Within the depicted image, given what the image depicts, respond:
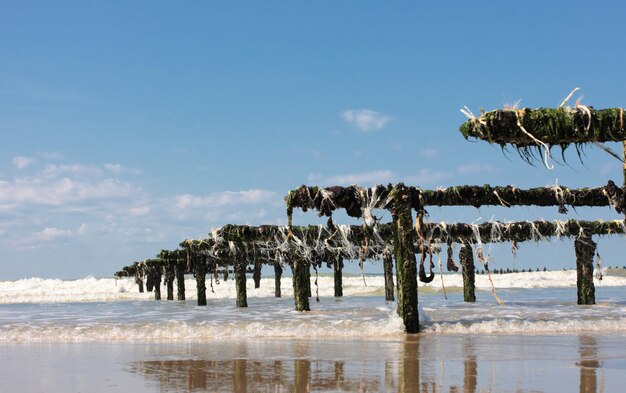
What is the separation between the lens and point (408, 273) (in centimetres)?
1299

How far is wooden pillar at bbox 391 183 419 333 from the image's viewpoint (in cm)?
1298

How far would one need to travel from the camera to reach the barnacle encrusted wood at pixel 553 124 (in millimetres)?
8352

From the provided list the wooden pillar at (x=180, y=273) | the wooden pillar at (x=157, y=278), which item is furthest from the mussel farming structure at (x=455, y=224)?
the wooden pillar at (x=157, y=278)

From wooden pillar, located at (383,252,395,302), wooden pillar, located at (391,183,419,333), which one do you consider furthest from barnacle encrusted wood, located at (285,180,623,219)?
wooden pillar, located at (383,252,395,302)

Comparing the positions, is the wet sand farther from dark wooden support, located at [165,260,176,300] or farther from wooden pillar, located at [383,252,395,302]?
dark wooden support, located at [165,260,176,300]

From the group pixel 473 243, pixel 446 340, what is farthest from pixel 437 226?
pixel 446 340

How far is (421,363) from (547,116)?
11.8 ft

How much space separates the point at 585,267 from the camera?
74.6ft

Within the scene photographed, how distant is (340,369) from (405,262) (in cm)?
539

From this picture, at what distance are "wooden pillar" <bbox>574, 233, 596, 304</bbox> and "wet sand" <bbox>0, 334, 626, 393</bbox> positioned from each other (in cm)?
1125

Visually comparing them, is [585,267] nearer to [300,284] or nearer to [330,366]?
[300,284]

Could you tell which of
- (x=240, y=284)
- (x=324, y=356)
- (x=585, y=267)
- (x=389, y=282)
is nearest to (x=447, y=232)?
(x=585, y=267)

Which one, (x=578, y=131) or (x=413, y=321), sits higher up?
(x=578, y=131)

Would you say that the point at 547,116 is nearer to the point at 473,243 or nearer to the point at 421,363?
the point at 421,363
